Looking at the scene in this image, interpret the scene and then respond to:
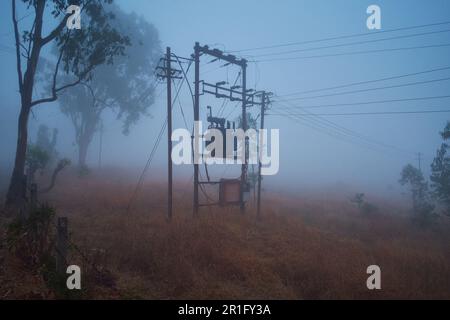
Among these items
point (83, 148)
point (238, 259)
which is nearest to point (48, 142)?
point (83, 148)

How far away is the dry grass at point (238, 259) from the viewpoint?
6883 mm

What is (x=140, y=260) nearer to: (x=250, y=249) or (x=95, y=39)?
(x=250, y=249)

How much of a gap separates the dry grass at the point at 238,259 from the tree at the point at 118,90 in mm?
23900

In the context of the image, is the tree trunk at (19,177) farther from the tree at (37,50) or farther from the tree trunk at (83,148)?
the tree trunk at (83,148)

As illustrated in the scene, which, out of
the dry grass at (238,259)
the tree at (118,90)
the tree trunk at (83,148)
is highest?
the tree at (118,90)

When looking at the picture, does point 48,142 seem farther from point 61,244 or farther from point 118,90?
point 61,244

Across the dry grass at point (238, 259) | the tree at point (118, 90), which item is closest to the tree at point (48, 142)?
the tree at point (118, 90)

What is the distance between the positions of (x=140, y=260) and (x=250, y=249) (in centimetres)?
413

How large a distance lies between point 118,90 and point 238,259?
1330 inches

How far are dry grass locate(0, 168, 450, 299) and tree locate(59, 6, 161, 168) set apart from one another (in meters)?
23.9

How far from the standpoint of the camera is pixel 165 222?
12.0m

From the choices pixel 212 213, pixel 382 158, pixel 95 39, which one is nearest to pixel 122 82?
pixel 95 39

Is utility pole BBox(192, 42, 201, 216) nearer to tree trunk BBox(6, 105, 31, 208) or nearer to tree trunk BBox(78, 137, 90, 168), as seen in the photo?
tree trunk BBox(6, 105, 31, 208)

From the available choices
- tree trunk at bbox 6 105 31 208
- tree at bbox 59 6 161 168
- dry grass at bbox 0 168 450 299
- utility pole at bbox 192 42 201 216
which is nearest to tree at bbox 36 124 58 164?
tree at bbox 59 6 161 168
